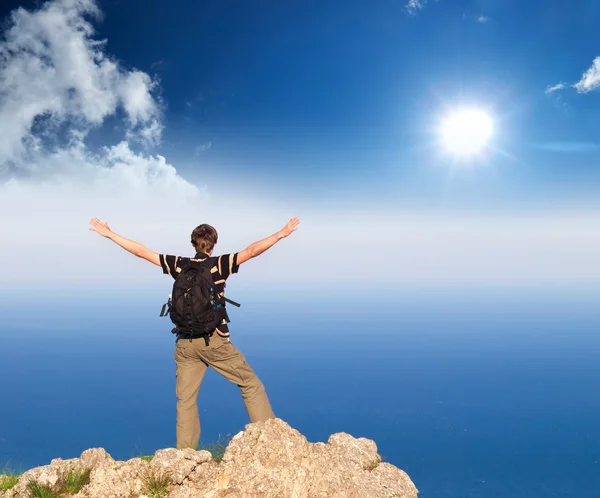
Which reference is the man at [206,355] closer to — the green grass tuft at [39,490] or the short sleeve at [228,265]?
the short sleeve at [228,265]

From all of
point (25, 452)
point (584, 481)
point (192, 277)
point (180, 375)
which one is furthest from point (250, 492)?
point (25, 452)

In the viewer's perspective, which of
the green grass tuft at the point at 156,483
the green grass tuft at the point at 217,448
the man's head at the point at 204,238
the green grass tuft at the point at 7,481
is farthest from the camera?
the green grass tuft at the point at 217,448

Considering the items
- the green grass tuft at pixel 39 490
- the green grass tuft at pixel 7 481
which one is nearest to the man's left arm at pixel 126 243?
the green grass tuft at pixel 39 490

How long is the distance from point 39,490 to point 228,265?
14.0ft

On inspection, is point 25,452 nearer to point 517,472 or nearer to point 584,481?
point 517,472

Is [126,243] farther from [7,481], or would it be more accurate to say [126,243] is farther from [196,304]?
[7,481]

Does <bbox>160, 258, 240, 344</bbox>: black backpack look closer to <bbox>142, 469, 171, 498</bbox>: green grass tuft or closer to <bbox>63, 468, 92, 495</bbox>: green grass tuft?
<bbox>142, 469, 171, 498</bbox>: green grass tuft

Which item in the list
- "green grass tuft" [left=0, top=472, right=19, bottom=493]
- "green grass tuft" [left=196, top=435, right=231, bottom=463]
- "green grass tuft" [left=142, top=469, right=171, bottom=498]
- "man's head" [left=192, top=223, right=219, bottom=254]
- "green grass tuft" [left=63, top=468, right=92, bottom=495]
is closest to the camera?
"green grass tuft" [left=142, top=469, right=171, bottom=498]

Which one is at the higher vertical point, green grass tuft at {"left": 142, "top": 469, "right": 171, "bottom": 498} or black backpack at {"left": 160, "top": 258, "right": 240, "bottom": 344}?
black backpack at {"left": 160, "top": 258, "right": 240, "bottom": 344}

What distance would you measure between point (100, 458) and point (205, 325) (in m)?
2.79

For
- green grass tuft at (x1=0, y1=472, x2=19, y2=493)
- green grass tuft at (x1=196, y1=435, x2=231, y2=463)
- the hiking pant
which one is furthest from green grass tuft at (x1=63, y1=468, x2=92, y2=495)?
green grass tuft at (x1=196, y1=435, x2=231, y2=463)

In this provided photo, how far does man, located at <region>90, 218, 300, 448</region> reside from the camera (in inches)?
286

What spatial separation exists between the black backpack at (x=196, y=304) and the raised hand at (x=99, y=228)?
177 cm

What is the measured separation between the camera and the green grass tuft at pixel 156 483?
6.19 metres
